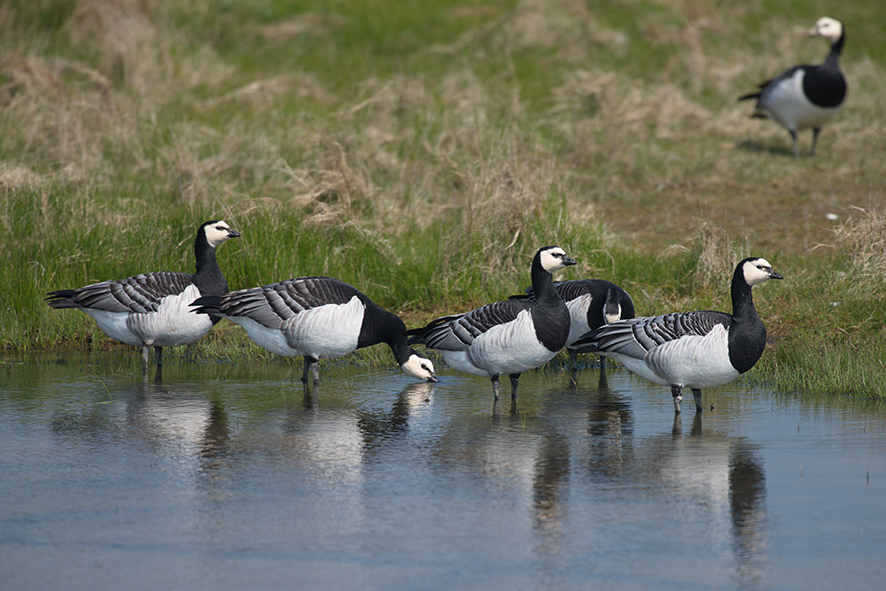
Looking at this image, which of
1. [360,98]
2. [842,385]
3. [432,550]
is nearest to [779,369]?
[842,385]

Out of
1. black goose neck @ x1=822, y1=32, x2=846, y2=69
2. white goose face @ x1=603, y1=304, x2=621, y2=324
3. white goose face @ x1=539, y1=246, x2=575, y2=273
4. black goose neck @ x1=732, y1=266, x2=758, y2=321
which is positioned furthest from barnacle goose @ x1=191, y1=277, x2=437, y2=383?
black goose neck @ x1=822, y1=32, x2=846, y2=69

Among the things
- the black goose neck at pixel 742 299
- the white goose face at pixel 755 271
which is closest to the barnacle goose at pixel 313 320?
the black goose neck at pixel 742 299

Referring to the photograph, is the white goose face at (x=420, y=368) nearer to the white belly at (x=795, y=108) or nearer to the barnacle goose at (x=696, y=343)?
the barnacle goose at (x=696, y=343)

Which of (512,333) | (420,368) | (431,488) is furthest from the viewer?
(420,368)

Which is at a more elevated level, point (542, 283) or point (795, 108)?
point (795, 108)

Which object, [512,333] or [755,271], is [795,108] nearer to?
[755,271]

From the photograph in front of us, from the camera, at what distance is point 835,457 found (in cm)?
684

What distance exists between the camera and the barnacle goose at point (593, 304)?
9555 millimetres

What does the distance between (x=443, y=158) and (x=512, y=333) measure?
6573mm

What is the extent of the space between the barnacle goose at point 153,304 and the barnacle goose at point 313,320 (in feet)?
0.84

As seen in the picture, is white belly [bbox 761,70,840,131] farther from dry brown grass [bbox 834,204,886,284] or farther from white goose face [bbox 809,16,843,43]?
dry brown grass [bbox 834,204,886,284]

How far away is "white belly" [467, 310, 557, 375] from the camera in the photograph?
8.37m

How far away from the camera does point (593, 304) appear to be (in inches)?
388

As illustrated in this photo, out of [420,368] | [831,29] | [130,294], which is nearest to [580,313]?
[420,368]
